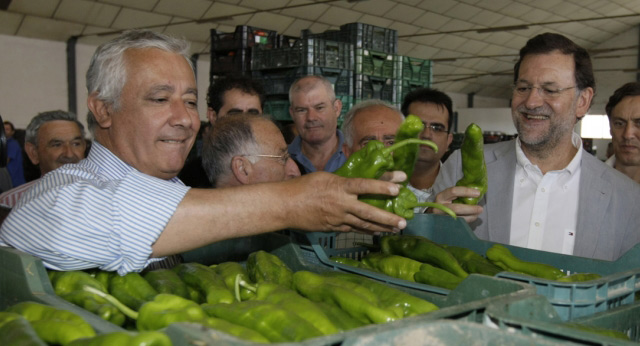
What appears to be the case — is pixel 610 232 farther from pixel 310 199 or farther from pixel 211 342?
pixel 211 342

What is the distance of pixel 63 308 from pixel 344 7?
49.0 feet

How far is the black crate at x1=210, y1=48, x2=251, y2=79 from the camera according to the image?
24.2 ft

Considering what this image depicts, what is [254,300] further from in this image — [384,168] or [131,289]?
[384,168]

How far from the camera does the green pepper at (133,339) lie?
121 cm

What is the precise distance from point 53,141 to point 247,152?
9.19ft

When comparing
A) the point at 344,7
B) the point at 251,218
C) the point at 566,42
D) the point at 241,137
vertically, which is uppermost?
the point at 344,7

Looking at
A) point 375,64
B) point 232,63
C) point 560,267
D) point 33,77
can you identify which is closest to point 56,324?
point 560,267

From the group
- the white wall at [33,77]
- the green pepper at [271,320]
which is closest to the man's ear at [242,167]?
the green pepper at [271,320]

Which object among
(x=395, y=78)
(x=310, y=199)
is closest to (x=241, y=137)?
(x=310, y=199)

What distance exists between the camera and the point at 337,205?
6.27 feet

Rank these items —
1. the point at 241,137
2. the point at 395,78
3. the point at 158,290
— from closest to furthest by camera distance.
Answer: the point at 158,290 < the point at 241,137 < the point at 395,78

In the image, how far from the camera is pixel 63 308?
1.59 meters

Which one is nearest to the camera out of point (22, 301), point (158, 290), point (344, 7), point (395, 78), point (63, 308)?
point (63, 308)

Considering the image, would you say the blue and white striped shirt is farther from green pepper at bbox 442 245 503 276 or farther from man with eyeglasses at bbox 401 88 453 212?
man with eyeglasses at bbox 401 88 453 212
